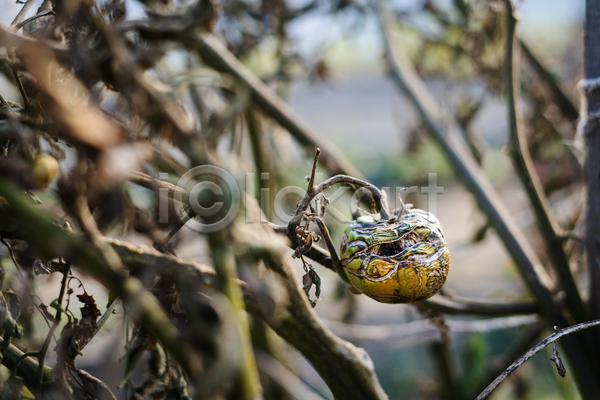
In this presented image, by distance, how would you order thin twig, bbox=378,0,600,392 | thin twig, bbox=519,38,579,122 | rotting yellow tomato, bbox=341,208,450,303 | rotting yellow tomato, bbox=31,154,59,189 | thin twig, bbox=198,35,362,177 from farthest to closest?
thin twig, bbox=519,38,579,122, thin twig, bbox=198,35,362,177, thin twig, bbox=378,0,600,392, rotting yellow tomato, bbox=341,208,450,303, rotting yellow tomato, bbox=31,154,59,189

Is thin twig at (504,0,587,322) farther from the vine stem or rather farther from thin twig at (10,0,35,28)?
thin twig at (10,0,35,28)

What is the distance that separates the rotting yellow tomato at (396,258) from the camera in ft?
1.75

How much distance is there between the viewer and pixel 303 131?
1367 millimetres

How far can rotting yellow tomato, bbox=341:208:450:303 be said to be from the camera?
0.53 m

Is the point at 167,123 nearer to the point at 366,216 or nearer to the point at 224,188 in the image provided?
the point at 224,188

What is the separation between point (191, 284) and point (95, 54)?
34 cm

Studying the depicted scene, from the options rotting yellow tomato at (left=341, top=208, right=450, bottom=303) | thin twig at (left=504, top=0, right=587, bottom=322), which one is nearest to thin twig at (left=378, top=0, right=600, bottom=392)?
thin twig at (left=504, top=0, right=587, bottom=322)

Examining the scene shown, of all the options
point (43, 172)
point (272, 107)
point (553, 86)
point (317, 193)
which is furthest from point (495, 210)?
point (43, 172)

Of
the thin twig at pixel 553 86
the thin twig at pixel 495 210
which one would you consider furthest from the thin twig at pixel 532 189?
the thin twig at pixel 553 86

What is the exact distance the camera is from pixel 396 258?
533mm

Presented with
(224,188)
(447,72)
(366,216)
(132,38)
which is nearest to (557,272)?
(366,216)

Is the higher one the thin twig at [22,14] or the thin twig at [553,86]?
the thin twig at [553,86]

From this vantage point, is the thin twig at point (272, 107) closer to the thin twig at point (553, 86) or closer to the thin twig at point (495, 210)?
the thin twig at point (495, 210)

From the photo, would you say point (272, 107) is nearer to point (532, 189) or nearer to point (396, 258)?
point (532, 189)
